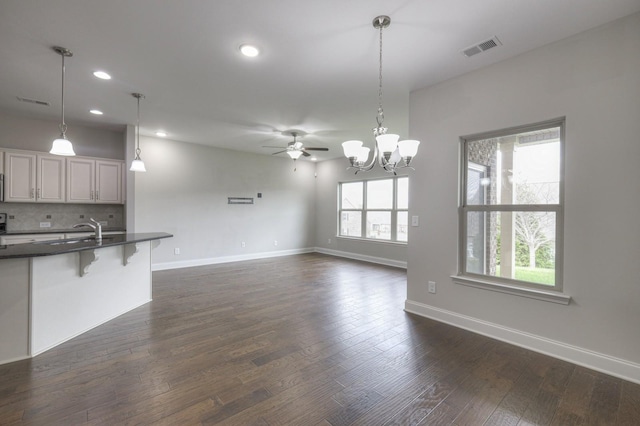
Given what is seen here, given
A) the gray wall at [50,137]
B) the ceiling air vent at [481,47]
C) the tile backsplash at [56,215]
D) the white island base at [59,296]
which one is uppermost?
the ceiling air vent at [481,47]

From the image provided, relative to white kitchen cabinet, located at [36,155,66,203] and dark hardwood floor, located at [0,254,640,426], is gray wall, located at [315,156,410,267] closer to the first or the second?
dark hardwood floor, located at [0,254,640,426]

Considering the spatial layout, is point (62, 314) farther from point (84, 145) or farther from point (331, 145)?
point (331, 145)

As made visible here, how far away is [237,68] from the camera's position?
3.08 meters

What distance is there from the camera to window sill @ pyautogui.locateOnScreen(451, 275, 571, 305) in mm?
2522

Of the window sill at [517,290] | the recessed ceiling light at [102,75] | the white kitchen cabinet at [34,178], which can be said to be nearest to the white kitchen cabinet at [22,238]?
the white kitchen cabinet at [34,178]

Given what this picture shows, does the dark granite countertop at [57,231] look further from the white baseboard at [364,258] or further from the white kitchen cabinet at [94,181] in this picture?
the white baseboard at [364,258]

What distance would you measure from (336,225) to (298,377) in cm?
618

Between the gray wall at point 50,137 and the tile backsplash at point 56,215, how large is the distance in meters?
0.98

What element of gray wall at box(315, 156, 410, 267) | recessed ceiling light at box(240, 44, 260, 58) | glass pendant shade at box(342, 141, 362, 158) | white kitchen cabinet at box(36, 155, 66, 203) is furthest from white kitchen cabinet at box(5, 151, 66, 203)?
gray wall at box(315, 156, 410, 267)

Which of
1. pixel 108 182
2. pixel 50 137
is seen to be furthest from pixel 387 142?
pixel 50 137

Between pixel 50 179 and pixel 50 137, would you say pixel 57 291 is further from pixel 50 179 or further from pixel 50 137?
pixel 50 137

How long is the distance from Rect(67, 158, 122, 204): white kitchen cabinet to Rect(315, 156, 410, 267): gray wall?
5194 mm

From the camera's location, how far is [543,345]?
2611 millimetres

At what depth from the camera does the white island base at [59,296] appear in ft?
7.95
